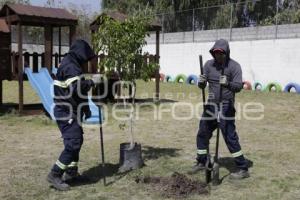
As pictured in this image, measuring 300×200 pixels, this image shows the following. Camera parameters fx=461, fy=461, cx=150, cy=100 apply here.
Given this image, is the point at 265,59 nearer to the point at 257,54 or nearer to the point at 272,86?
the point at 257,54


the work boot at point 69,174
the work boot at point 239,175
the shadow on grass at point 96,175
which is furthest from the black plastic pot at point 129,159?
the work boot at point 239,175

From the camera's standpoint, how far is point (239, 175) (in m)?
6.04

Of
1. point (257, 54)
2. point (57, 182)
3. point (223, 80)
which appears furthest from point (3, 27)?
point (257, 54)

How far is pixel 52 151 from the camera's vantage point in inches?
300

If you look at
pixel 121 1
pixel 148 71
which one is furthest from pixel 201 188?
pixel 121 1

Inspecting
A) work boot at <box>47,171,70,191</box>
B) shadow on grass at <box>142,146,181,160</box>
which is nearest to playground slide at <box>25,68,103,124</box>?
shadow on grass at <box>142,146,181,160</box>

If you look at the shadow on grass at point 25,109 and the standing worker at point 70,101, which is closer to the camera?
the standing worker at point 70,101

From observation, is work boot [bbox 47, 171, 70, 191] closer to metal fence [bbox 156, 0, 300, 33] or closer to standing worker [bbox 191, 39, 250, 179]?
standing worker [bbox 191, 39, 250, 179]

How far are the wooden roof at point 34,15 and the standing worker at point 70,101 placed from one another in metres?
6.47

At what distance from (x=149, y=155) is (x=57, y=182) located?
210 cm

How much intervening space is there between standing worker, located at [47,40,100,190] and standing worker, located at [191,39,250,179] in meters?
1.51

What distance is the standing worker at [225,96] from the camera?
5.83 meters

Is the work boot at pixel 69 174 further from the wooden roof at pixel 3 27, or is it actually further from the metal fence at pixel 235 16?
the metal fence at pixel 235 16

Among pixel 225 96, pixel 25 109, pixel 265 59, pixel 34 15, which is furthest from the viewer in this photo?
pixel 265 59
